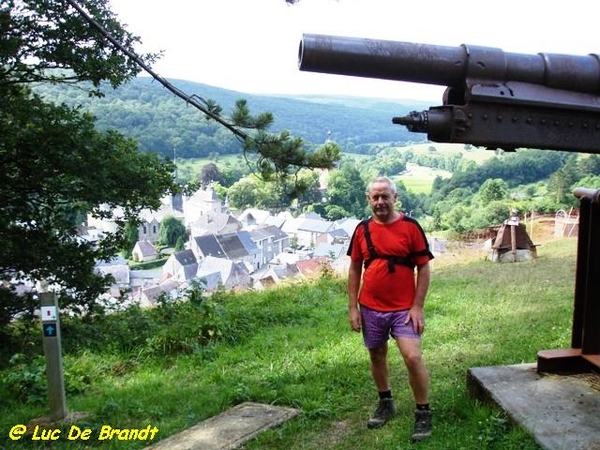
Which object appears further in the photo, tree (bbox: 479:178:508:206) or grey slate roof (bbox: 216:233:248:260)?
tree (bbox: 479:178:508:206)

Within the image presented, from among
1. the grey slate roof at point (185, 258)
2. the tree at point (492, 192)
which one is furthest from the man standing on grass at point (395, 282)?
the tree at point (492, 192)

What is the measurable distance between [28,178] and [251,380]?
2.83m

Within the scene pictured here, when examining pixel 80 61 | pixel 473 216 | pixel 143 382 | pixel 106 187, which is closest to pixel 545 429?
pixel 143 382

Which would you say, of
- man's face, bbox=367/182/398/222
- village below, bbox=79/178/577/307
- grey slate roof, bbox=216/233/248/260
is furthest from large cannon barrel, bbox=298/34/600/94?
grey slate roof, bbox=216/233/248/260

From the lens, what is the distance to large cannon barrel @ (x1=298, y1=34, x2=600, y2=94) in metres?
2.53

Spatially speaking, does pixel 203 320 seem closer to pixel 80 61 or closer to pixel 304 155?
pixel 304 155

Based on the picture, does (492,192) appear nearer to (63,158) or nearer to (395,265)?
(63,158)

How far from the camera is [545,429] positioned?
3.42m

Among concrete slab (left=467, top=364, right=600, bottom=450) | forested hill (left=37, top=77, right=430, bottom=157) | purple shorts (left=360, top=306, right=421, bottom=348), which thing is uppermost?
forested hill (left=37, top=77, right=430, bottom=157)

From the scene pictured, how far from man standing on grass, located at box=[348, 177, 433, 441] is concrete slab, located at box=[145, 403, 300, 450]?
1123 mm

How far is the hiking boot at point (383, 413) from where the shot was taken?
13.4ft

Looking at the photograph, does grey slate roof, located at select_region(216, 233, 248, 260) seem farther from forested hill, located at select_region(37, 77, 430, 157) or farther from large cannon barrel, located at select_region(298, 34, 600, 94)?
large cannon barrel, located at select_region(298, 34, 600, 94)

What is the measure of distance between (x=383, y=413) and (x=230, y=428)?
112cm

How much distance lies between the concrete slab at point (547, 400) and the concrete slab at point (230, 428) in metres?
1.49
